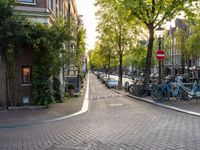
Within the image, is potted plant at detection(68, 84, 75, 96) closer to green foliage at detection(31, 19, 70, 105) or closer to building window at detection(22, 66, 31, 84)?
building window at detection(22, 66, 31, 84)

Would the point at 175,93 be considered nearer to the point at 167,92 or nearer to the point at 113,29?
the point at 167,92

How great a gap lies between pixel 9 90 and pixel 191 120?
9550mm

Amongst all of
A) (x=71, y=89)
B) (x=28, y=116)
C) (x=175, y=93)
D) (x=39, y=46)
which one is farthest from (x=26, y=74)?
(x=71, y=89)

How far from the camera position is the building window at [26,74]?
58.9 ft

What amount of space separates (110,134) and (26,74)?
9.42 m

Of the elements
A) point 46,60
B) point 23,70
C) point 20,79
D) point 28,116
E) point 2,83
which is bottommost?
point 28,116

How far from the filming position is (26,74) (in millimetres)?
18016

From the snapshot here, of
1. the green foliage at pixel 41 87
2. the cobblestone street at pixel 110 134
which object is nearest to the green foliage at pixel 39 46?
the green foliage at pixel 41 87

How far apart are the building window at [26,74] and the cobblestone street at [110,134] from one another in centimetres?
544

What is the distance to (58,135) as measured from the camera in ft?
32.6

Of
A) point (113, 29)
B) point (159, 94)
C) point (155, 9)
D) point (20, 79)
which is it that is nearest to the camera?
point (20, 79)

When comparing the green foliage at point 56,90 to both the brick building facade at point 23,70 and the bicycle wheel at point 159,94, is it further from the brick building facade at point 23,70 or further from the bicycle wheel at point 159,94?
the bicycle wheel at point 159,94

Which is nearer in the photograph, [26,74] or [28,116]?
[28,116]

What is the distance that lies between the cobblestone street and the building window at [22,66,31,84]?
17.9 feet
